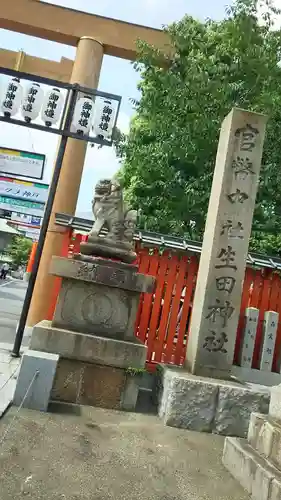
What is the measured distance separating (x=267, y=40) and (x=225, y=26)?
152 centimetres

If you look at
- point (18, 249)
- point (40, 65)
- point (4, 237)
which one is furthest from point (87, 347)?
point (18, 249)

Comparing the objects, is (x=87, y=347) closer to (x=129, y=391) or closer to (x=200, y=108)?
(x=129, y=391)

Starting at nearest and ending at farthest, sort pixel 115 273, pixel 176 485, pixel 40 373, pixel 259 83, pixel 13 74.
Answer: pixel 176 485 → pixel 40 373 → pixel 115 273 → pixel 13 74 → pixel 259 83

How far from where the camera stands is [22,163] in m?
9.19

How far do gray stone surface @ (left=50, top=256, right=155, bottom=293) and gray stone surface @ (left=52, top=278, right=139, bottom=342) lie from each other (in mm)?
134

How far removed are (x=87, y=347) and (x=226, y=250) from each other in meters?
2.37

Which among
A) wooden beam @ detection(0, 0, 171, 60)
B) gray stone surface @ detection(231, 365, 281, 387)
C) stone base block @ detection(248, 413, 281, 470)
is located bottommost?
stone base block @ detection(248, 413, 281, 470)

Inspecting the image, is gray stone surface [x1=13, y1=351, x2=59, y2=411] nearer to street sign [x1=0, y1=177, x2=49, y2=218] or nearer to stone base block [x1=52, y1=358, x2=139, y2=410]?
stone base block [x1=52, y1=358, x2=139, y2=410]

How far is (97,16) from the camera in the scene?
12.2 metres

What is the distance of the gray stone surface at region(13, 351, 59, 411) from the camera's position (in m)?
5.15

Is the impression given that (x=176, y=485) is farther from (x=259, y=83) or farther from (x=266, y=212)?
(x=259, y=83)

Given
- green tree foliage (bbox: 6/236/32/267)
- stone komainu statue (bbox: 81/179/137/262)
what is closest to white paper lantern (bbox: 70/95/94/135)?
stone komainu statue (bbox: 81/179/137/262)

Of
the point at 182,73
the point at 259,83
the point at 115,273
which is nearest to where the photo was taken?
the point at 115,273

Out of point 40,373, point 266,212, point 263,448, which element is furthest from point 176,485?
point 266,212
